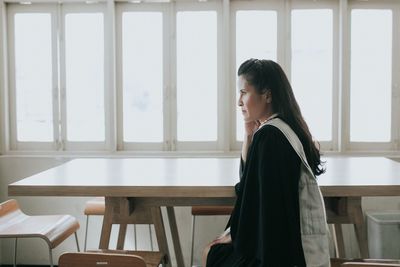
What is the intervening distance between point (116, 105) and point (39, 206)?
3.18 feet

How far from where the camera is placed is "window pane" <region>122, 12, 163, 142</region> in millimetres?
3361

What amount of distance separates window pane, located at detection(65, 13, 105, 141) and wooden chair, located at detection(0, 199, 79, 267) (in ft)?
3.44

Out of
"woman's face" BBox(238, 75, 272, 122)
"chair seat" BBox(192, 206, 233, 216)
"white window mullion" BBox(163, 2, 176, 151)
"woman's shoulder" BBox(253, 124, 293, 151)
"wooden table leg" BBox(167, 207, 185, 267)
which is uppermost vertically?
"white window mullion" BBox(163, 2, 176, 151)

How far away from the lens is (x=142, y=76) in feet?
11.1

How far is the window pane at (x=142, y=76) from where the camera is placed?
3.36 m

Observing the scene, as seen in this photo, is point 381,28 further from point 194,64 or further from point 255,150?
point 255,150

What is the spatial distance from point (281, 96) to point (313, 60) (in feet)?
6.41

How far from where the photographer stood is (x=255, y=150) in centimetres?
141

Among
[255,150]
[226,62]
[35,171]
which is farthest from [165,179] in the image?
[35,171]

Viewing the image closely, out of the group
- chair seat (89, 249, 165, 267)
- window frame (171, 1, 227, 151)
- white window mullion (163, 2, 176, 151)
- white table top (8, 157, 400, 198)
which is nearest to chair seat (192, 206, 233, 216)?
white table top (8, 157, 400, 198)

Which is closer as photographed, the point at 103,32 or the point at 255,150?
the point at 255,150

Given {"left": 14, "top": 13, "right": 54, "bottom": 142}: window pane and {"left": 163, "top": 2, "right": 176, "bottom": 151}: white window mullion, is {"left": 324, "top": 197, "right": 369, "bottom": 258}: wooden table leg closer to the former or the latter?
{"left": 163, "top": 2, "right": 176, "bottom": 151}: white window mullion

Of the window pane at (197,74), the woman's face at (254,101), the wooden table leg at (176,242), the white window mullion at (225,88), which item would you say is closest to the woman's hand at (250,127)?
the woman's face at (254,101)

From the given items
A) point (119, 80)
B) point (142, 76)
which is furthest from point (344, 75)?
point (119, 80)
